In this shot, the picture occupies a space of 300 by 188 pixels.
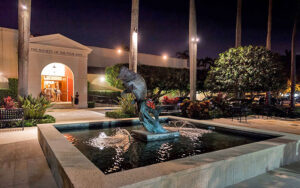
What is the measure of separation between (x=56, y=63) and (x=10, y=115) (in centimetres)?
1289

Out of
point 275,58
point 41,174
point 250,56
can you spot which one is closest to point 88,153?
point 41,174

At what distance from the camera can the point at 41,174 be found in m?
3.99

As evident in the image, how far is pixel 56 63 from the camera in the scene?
20172 mm

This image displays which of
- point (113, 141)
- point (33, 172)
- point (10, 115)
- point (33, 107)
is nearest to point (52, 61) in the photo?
point (33, 107)

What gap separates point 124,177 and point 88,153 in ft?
8.46

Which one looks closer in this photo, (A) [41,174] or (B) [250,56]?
(A) [41,174]

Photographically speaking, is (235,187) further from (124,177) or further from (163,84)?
(163,84)

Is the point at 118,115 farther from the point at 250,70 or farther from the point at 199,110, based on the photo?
the point at 250,70

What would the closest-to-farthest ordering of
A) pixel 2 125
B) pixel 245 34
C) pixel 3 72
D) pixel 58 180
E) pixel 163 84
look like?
pixel 58 180
pixel 2 125
pixel 3 72
pixel 163 84
pixel 245 34

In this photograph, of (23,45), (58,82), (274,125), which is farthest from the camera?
(58,82)

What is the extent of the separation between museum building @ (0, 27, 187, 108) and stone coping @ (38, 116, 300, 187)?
50.8 feet

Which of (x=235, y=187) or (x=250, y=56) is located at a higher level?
(x=250, y=56)

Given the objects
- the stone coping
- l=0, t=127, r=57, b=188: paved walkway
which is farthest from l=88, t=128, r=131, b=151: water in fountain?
l=0, t=127, r=57, b=188: paved walkway

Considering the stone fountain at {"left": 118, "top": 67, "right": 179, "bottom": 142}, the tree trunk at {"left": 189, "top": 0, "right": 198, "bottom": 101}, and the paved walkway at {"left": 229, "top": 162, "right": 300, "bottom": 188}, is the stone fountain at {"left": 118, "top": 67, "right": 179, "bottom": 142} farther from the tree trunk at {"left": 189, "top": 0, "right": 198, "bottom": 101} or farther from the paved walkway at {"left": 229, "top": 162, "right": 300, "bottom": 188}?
the tree trunk at {"left": 189, "top": 0, "right": 198, "bottom": 101}
